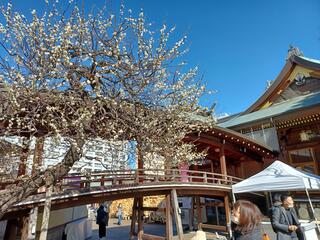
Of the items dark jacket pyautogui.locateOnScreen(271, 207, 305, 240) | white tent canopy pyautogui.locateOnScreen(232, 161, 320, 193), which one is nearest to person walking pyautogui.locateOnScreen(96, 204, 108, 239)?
white tent canopy pyautogui.locateOnScreen(232, 161, 320, 193)

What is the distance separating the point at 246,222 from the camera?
2.33 m

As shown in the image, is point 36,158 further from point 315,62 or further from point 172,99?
point 315,62

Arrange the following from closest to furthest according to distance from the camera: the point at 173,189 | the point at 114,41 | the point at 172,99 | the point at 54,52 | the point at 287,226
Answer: the point at 287,226
the point at 54,52
the point at 114,41
the point at 172,99
the point at 173,189

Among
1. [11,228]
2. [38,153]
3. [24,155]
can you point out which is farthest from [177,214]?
[24,155]

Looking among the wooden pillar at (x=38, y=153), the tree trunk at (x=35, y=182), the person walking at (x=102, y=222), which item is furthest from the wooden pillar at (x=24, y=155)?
the person walking at (x=102, y=222)

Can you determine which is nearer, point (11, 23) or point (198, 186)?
point (11, 23)

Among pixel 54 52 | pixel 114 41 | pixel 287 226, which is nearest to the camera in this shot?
pixel 287 226

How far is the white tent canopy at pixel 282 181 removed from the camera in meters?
6.65

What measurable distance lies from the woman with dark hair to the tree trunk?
2.79 metres

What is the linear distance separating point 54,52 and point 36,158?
2372 millimetres

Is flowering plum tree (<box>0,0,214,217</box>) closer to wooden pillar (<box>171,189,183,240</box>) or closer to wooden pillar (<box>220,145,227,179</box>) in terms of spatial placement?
wooden pillar (<box>171,189,183,240</box>)

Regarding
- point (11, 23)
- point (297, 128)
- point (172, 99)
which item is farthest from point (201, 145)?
point (11, 23)

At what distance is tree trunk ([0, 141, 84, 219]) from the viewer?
3584 millimetres

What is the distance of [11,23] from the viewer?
4406 mm
